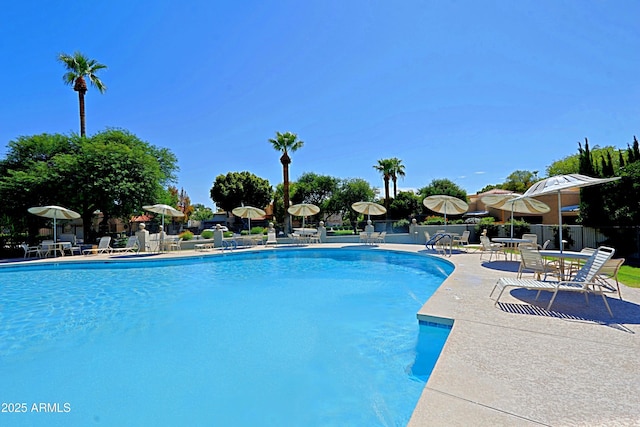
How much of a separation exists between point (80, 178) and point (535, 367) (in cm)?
2135

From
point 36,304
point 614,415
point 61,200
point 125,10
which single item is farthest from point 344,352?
point 61,200

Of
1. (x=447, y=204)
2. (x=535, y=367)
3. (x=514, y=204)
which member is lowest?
(x=535, y=367)

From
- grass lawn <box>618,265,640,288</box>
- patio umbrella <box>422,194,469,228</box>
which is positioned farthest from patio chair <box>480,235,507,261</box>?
patio umbrella <box>422,194,469,228</box>

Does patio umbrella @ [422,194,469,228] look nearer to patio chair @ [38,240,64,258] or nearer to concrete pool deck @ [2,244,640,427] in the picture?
concrete pool deck @ [2,244,640,427]

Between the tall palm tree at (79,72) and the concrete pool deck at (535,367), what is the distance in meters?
26.9

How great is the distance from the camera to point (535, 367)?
2.88 metres

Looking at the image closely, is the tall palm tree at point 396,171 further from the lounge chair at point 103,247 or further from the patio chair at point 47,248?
the patio chair at point 47,248

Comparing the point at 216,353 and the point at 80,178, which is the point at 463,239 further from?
the point at 80,178

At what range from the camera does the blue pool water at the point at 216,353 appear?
3.44m

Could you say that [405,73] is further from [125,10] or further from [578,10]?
[125,10]

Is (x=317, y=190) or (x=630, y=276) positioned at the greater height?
(x=317, y=190)

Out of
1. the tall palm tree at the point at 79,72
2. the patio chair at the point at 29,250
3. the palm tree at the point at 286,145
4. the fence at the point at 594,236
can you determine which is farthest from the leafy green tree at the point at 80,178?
the fence at the point at 594,236

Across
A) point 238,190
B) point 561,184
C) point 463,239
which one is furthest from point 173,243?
point 238,190

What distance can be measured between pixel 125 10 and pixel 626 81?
867 inches
